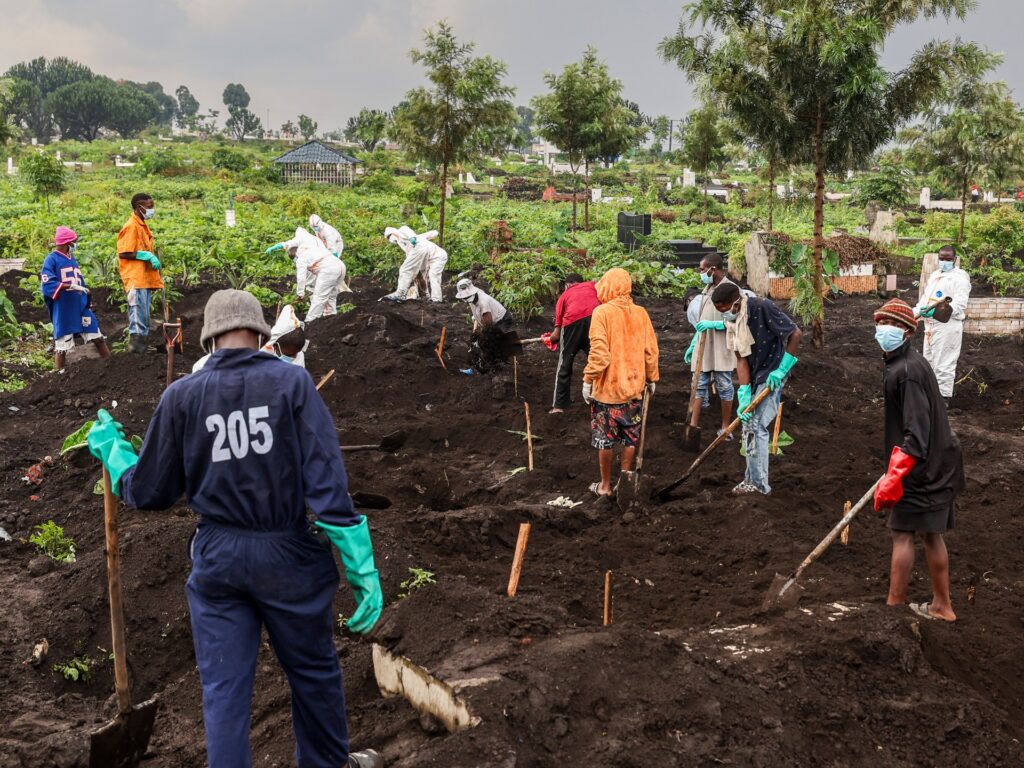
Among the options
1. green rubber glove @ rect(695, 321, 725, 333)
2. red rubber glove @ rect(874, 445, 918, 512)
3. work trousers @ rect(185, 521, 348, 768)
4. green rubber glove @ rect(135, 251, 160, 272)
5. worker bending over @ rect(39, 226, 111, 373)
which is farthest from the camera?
green rubber glove @ rect(135, 251, 160, 272)

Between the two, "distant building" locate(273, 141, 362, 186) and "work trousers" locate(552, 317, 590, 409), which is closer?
"work trousers" locate(552, 317, 590, 409)

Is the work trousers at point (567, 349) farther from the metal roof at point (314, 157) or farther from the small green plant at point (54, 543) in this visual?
the metal roof at point (314, 157)

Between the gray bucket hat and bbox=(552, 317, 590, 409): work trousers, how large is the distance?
19.6 ft

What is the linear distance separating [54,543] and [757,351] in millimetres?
5071

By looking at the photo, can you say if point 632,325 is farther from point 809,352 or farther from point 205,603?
point 809,352

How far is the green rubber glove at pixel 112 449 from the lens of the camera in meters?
3.72

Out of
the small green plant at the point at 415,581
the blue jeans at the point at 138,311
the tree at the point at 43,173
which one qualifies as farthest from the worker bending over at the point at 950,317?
the tree at the point at 43,173

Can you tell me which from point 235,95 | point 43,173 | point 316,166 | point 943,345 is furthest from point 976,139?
point 235,95

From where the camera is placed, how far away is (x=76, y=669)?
5.08 metres

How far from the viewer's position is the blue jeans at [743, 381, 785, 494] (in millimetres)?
7129

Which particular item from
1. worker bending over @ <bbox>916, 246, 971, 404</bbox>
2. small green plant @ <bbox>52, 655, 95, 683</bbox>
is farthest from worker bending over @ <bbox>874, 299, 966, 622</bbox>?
worker bending over @ <bbox>916, 246, 971, 404</bbox>

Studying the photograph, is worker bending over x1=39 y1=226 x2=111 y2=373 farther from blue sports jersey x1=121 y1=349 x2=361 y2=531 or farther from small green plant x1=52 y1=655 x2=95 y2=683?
blue sports jersey x1=121 y1=349 x2=361 y2=531

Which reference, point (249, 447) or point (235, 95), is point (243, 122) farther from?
point (249, 447)

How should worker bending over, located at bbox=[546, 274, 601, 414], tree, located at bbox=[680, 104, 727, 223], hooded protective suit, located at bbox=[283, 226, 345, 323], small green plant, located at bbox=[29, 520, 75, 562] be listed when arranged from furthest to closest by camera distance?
tree, located at bbox=[680, 104, 727, 223], hooded protective suit, located at bbox=[283, 226, 345, 323], worker bending over, located at bbox=[546, 274, 601, 414], small green plant, located at bbox=[29, 520, 75, 562]
